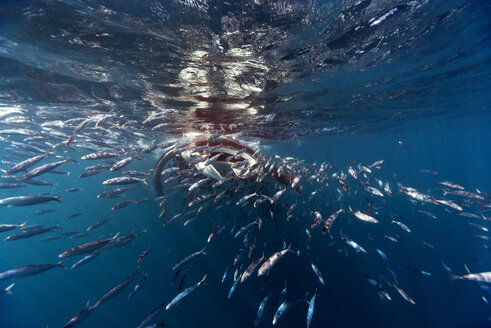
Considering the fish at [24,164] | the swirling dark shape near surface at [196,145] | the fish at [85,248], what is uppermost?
the fish at [24,164]

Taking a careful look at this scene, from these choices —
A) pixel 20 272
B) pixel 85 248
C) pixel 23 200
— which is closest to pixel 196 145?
pixel 85 248

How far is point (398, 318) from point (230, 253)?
12405mm

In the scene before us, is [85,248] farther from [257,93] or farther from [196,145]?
[257,93]

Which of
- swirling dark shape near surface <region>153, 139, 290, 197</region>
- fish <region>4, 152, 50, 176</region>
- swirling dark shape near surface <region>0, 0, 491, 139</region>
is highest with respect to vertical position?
swirling dark shape near surface <region>0, 0, 491, 139</region>

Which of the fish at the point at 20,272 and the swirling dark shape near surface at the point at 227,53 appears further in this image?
the swirling dark shape near surface at the point at 227,53

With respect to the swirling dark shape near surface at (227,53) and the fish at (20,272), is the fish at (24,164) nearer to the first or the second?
the fish at (20,272)

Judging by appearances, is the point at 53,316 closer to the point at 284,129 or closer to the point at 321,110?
the point at 284,129

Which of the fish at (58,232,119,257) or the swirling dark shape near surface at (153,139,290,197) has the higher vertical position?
the swirling dark shape near surface at (153,139,290,197)

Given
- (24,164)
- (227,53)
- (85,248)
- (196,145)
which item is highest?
(227,53)

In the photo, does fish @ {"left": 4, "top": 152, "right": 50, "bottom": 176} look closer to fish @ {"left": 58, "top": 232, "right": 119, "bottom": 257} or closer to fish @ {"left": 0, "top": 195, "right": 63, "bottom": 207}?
fish @ {"left": 0, "top": 195, "right": 63, "bottom": 207}

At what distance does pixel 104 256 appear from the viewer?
40.7m

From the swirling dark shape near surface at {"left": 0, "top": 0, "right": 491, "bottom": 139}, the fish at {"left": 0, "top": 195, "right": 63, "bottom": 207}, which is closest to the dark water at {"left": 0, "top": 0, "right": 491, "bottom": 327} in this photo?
the swirling dark shape near surface at {"left": 0, "top": 0, "right": 491, "bottom": 139}

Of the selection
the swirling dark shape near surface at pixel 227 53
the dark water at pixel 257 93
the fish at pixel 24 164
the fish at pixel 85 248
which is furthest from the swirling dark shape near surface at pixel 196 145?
the fish at pixel 85 248

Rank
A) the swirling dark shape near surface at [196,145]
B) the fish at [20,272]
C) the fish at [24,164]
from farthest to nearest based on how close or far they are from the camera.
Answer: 1. the swirling dark shape near surface at [196,145]
2. the fish at [24,164]
3. the fish at [20,272]
